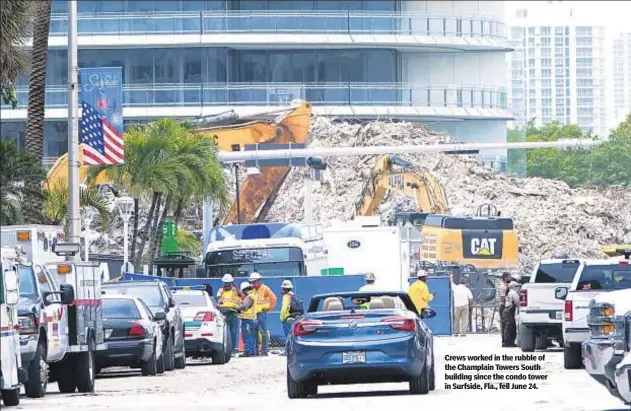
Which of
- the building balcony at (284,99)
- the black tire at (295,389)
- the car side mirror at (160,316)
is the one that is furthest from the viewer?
the building balcony at (284,99)

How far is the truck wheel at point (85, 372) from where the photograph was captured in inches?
1033

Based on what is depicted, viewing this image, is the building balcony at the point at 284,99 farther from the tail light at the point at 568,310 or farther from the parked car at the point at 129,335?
the tail light at the point at 568,310

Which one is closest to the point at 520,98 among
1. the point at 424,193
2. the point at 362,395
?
the point at 424,193

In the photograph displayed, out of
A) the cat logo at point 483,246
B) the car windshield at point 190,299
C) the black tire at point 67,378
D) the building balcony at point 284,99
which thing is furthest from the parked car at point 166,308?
the building balcony at point 284,99

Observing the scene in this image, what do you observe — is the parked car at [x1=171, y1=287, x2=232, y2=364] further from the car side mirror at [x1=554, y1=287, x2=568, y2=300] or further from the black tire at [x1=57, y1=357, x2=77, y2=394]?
the black tire at [x1=57, y1=357, x2=77, y2=394]

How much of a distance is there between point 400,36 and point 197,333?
54.4 metres

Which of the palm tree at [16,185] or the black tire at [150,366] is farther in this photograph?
the palm tree at [16,185]

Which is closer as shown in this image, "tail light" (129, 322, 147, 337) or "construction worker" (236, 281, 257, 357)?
"tail light" (129, 322, 147, 337)

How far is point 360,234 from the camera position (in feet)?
169

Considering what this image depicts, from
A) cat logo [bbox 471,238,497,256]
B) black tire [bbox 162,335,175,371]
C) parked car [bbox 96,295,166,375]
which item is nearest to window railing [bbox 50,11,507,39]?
cat logo [bbox 471,238,497,256]

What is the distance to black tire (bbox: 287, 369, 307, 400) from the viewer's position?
2297 centimetres

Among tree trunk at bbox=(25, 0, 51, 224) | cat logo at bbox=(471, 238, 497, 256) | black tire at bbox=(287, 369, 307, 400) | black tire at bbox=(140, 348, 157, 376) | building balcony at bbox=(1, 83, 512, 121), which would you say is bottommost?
black tire at bbox=(140, 348, 157, 376)

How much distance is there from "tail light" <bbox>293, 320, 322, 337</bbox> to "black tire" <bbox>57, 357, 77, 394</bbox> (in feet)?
16.0

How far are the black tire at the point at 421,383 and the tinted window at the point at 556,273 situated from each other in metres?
11.5
